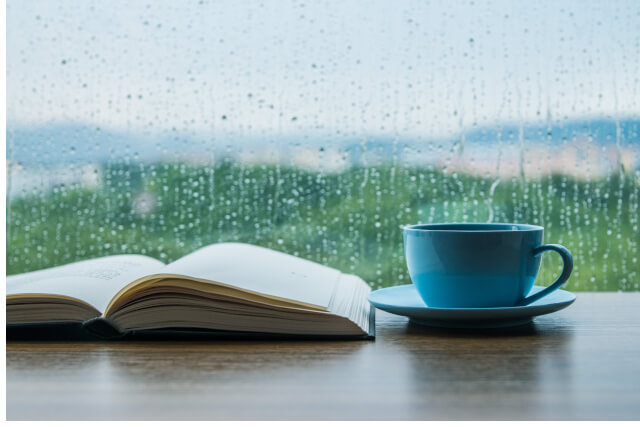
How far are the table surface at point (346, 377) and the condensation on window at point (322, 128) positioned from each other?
0.42 meters

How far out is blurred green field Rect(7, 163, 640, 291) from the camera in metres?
1.00

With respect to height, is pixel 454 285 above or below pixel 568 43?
below

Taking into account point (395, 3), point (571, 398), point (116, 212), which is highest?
point (395, 3)

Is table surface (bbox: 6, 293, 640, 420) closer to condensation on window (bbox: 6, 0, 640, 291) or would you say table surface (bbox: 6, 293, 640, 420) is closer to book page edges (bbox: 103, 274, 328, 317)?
book page edges (bbox: 103, 274, 328, 317)

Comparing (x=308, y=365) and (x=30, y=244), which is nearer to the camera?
(x=308, y=365)

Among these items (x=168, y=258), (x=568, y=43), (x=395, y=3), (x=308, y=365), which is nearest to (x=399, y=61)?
(x=395, y=3)

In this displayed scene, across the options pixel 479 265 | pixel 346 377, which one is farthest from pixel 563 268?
pixel 346 377

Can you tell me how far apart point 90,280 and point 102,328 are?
9 centimetres

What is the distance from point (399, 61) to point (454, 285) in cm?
50

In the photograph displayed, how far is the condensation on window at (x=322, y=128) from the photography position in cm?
98

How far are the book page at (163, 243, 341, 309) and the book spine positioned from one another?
7 centimetres

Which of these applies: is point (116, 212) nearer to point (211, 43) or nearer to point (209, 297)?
point (211, 43)
